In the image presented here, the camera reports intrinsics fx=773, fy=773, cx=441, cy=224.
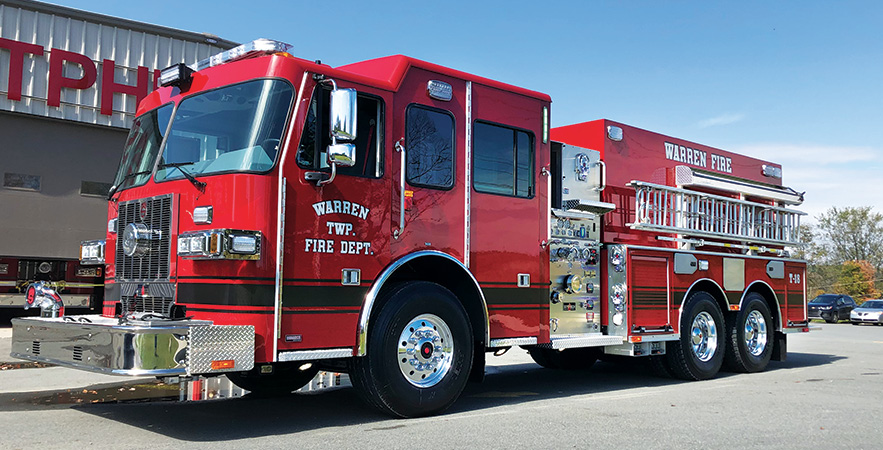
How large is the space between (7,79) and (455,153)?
13.7m

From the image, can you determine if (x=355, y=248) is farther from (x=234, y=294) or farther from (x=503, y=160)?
(x=503, y=160)

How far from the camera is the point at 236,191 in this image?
18.6ft

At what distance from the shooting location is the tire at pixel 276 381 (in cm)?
774

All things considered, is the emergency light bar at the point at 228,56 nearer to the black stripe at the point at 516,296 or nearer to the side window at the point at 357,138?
the side window at the point at 357,138

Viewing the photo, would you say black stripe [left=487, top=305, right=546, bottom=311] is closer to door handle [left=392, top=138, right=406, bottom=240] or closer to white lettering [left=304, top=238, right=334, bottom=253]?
door handle [left=392, top=138, right=406, bottom=240]

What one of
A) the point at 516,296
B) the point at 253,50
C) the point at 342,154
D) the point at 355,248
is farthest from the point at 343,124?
the point at 516,296

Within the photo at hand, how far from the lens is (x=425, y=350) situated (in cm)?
661

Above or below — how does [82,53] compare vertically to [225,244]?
above

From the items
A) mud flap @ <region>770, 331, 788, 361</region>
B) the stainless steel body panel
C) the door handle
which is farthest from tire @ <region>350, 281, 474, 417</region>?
the stainless steel body panel

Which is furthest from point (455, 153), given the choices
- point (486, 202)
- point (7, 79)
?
point (7, 79)

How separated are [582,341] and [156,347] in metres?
4.67

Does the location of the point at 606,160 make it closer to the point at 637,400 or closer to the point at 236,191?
the point at 637,400

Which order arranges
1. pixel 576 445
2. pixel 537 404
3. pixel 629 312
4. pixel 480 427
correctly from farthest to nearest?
pixel 629 312
pixel 537 404
pixel 480 427
pixel 576 445

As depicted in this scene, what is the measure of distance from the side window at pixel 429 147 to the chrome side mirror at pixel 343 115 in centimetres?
106
